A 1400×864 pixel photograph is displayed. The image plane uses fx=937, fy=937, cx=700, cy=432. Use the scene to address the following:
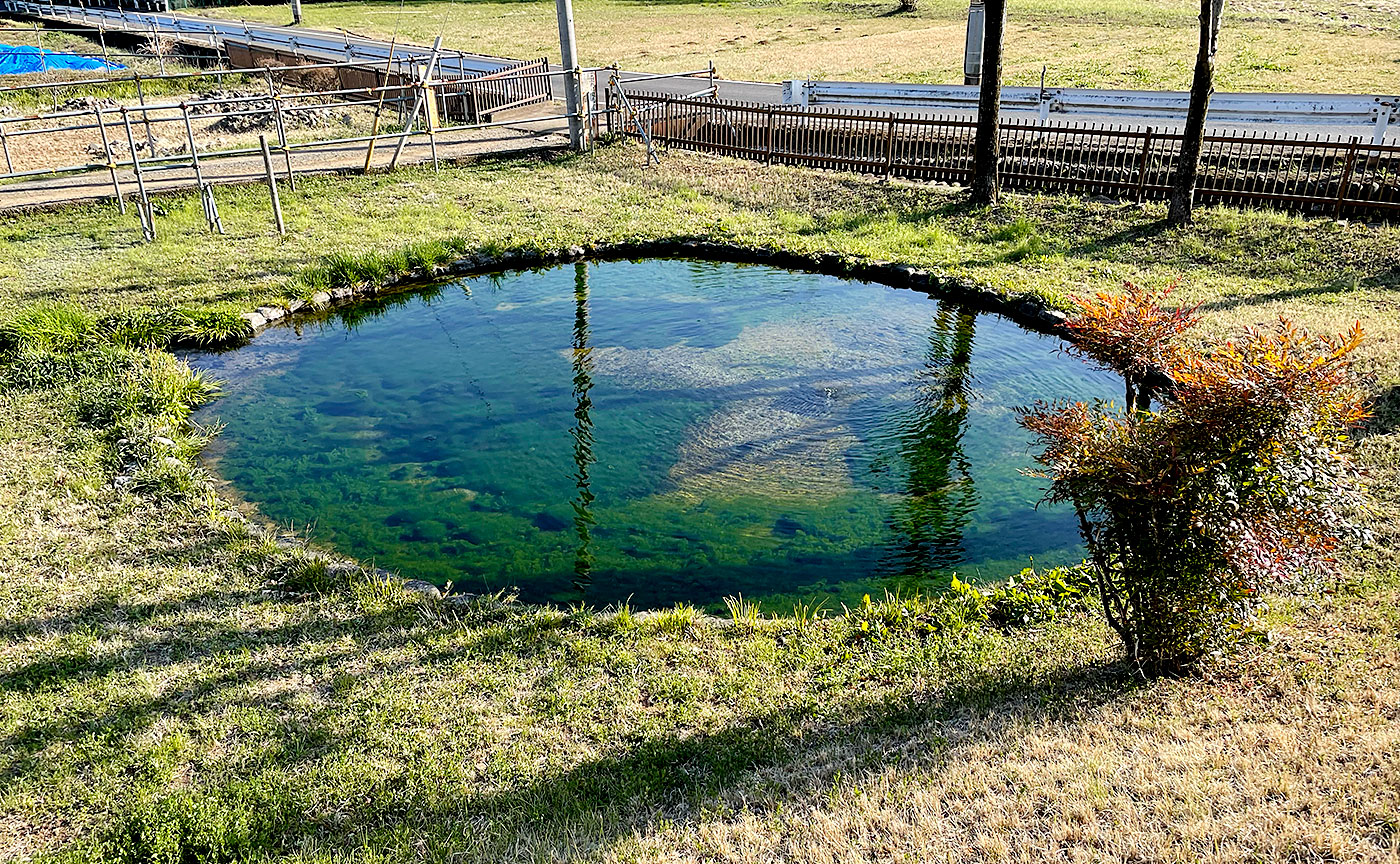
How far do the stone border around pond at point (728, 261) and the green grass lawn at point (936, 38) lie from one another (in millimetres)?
16556

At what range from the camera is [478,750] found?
4.78 metres

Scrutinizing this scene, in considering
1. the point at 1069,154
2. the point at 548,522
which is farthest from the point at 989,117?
the point at 548,522

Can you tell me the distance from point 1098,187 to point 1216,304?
5170 mm

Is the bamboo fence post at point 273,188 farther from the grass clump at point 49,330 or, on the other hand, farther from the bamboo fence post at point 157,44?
the bamboo fence post at point 157,44

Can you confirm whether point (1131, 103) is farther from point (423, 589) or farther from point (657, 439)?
point (423, 589)

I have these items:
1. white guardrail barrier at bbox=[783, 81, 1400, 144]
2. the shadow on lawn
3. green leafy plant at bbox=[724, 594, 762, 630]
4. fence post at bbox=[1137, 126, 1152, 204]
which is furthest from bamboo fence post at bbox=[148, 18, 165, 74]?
green leafy plant at bbox=[724, 594, 762, 630]

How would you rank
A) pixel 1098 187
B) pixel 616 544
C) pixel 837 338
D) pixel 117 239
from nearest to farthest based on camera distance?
pixel 616 544 → pixel 837 338 → pixel 117 239 → pixel 1098 187

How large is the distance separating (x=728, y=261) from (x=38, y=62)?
106 ft

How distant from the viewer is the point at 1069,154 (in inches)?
671

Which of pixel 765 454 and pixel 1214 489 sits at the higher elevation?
pixel 1214 489

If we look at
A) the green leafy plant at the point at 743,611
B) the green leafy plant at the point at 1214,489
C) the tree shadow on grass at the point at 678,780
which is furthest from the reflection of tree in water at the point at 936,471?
the green leafy plant at the point at 1214,489

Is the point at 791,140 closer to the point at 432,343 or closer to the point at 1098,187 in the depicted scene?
the point at 1098,187

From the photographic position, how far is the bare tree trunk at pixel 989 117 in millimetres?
15039

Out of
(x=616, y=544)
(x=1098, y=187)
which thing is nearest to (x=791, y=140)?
(x=1098, y=187)
